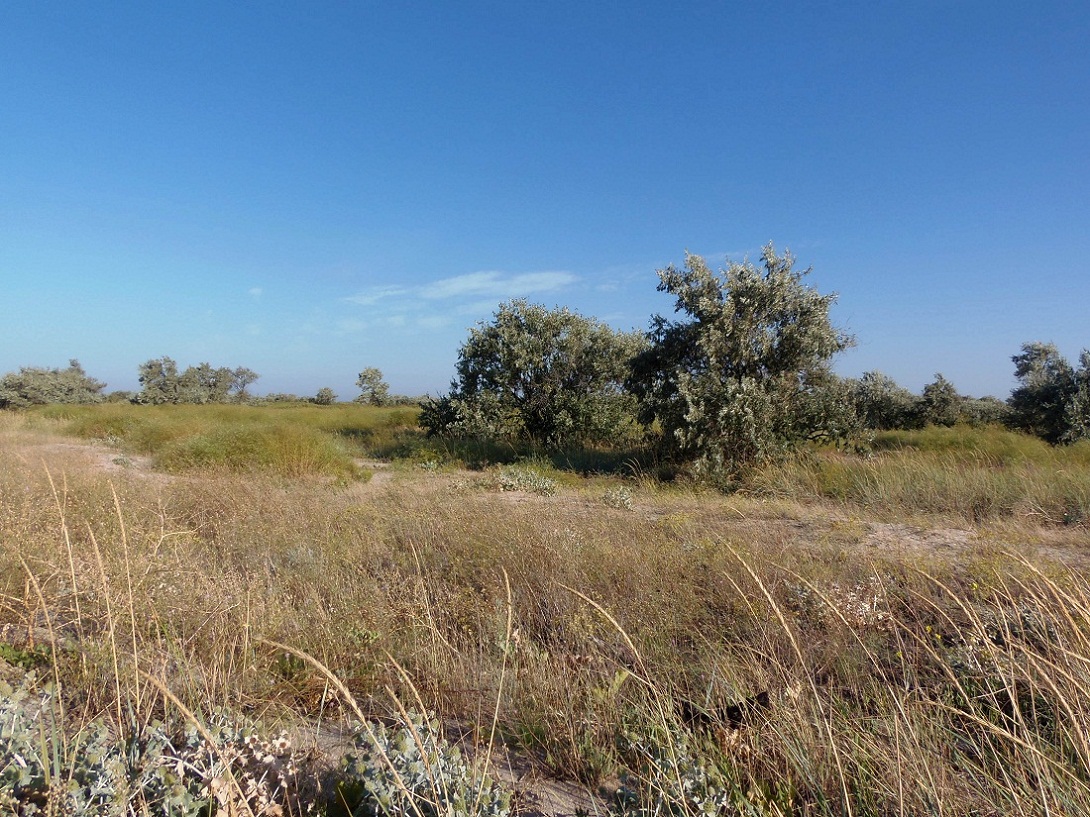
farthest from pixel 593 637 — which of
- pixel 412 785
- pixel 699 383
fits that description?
pixel 699 383

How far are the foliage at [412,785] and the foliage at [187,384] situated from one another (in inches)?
1726

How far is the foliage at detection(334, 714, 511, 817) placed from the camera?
153 cm

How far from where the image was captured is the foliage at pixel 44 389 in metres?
32.0

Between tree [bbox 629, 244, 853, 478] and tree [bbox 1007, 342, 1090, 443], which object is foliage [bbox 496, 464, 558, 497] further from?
tree [bbox 1007, 342, 1090, 443]

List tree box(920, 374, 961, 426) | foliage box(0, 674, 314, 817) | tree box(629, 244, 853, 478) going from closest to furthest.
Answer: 1. foliage box(0, 674, 314, 817)
2. tree box(629, 244, 853, 478)
3. tree box(920, 374, 961, 426)

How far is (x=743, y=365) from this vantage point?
1080 cm

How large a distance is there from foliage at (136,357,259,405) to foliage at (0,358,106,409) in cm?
319

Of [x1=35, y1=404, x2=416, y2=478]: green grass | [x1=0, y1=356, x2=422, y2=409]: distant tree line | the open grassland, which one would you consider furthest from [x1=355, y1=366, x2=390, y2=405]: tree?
the open grassland

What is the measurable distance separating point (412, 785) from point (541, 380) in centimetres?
1380

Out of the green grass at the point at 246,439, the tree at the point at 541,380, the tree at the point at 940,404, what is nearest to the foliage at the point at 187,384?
the green grass at the point at 246,439

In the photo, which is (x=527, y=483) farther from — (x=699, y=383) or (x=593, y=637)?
(x=593, y=637)

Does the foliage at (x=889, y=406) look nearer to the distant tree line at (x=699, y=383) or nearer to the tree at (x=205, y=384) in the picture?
the distant tree line at (x=699, y=383)

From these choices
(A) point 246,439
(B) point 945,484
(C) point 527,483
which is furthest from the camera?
(A) point 246,439

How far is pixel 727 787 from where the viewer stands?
1.94m
